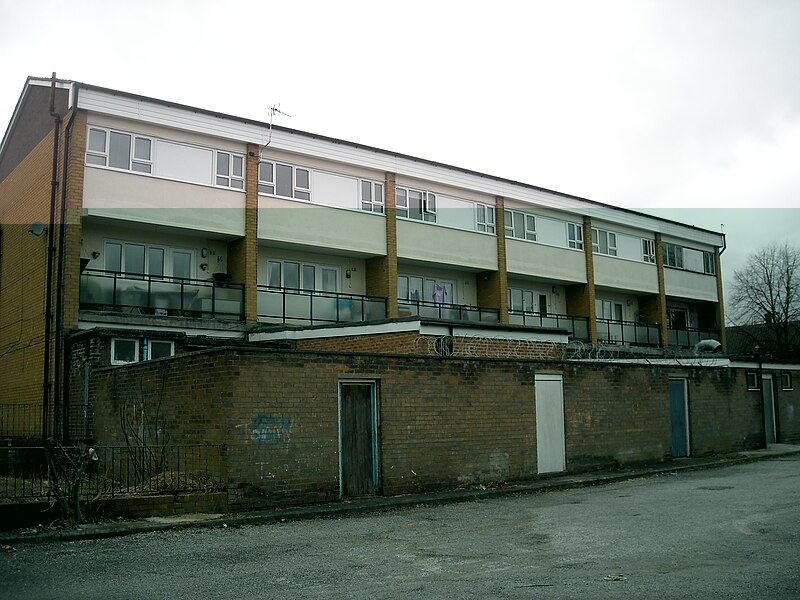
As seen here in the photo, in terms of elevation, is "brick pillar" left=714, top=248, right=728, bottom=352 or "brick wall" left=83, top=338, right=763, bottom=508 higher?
"brick pillar" left=714, top=248, right=728, bottom=352

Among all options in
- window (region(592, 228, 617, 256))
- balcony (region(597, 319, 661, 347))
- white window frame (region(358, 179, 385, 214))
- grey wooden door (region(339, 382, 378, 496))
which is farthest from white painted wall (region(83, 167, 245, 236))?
balcony (region(597, 319, 661, 347))

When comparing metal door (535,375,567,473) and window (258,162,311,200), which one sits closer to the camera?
metal door (535,375,567,473)

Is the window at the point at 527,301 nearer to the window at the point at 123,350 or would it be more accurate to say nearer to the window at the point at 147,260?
the window at the point at 147,260

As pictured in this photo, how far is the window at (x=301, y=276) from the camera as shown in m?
26.4

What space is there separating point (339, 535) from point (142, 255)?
15.0 metres

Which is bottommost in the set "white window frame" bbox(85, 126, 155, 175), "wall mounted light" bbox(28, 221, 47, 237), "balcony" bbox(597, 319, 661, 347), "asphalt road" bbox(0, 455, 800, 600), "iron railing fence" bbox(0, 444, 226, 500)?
"asphalt road" bbox(0, 455, 800, 600)

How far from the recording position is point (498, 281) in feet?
104

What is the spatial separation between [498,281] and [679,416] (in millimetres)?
10889

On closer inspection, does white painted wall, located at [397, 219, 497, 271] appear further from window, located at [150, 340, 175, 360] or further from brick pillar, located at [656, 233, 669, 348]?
brick pillar, located at [656, 233, 669, 348]

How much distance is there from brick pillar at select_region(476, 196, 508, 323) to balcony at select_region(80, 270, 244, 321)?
11.1 m

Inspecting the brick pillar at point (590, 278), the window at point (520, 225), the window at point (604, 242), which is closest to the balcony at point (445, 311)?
the window at point (520, 225)

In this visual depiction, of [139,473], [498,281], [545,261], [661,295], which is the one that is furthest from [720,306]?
[139,473]

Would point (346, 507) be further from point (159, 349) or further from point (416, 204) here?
point (416, 204)

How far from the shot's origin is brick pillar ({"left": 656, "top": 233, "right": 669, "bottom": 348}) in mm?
38219
